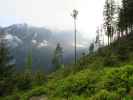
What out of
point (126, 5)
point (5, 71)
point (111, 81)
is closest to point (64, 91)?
point (111, 81)

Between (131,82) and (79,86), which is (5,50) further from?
(131,82)

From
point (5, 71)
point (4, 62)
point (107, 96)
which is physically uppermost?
point (4, 62)

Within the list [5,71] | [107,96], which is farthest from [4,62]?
[107,96]

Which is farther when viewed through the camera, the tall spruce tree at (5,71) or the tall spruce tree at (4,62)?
the tall spruce tree at (4,62)

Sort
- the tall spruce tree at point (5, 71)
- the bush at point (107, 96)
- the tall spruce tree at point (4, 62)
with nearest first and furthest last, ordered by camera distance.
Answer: the bush at point (107, 96) < the tall spruce tree at point (5, 71) < the tall spruce tree at point (4, 62)

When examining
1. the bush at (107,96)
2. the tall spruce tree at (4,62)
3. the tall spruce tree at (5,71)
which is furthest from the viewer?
the tall spruce tree at (4,62)

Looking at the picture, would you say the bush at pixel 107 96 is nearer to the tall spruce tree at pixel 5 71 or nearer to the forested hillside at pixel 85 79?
the forested hillside at pixel 85 79

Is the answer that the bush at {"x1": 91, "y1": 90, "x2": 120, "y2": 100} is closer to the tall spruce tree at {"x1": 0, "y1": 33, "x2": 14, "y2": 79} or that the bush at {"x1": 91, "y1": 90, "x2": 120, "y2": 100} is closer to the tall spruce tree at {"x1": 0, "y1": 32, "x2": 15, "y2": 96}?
the tall spruce tree at {"x1": 0, "y1": 32, "x2": 15, "y2": 96}

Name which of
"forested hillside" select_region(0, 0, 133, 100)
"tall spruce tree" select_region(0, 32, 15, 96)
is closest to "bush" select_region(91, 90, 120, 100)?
"forested hillside" select_region(0, 0, 133, 100)

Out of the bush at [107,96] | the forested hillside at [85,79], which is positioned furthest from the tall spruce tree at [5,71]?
the bush at [107,96]

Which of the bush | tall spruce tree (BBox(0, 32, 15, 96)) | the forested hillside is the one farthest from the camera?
tall spruce tree (BBox(0, 32, 15, 96))

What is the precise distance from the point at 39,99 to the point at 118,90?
10815 mm

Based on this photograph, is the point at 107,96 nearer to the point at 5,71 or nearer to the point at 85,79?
the point at 85,79

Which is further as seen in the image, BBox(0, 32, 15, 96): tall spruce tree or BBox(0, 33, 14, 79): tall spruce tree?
BBox(0, 33, 14, 79): tall spruce tree
